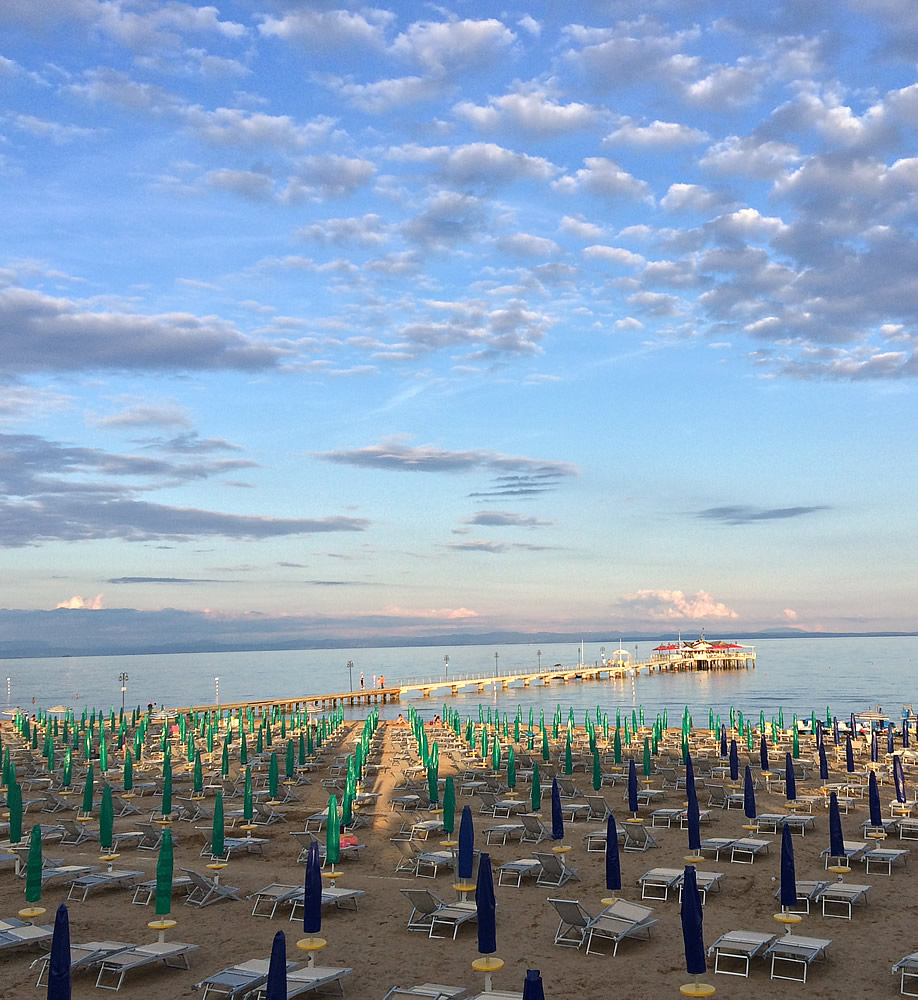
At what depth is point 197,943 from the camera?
13.2 metres

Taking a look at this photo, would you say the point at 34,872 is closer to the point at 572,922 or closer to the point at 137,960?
the point at 137,960

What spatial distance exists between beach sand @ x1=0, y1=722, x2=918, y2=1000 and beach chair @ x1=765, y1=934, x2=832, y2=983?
14cm

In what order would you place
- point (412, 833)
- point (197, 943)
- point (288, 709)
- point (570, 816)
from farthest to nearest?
1. point (288, 709)
2. point (570, 816)
3. point (412, 833)
4. point (197, 943)

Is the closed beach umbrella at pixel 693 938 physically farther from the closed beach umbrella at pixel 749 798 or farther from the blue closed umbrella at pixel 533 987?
the closed beach umbrella at pixel 749 798

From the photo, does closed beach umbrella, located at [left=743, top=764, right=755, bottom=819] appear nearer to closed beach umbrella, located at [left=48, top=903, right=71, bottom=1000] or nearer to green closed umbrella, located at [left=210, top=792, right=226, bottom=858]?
green closed umbrella, located at [left=210, top=792, right=226, bottom=858]

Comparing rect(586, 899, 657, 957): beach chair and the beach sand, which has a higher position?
rect(586, 899, 657, 957): beach chair

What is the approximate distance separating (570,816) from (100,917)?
40.7ft

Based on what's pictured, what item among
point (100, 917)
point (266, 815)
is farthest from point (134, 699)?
point (100, 917)

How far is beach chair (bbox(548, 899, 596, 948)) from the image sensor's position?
1248cm

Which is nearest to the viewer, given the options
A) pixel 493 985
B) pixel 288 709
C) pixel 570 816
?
pixel 493 985

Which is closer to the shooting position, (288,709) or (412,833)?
(412,833)

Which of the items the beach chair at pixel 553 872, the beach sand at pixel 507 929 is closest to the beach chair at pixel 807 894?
the beach sand at pixel 507 929

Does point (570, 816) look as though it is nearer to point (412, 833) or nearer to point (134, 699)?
point (412, 833)

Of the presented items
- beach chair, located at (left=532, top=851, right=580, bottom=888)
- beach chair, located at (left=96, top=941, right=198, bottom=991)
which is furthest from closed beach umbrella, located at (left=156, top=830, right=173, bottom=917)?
beach chair, located at (left=532, top=851, right=580, bottom=888)
